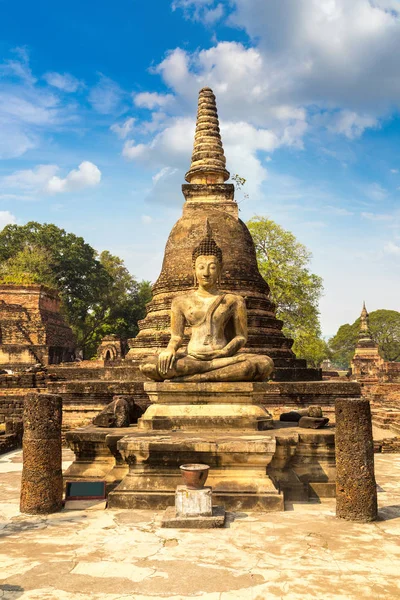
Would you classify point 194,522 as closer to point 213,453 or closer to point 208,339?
point 213,453

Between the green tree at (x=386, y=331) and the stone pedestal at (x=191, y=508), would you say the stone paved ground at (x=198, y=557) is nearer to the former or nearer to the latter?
the stone pedestal at (x=191, y=508)

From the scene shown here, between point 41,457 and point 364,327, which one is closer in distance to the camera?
point 41,457

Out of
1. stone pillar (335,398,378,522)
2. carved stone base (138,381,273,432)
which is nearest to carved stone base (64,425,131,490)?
carved stone base (138,381,273,432)

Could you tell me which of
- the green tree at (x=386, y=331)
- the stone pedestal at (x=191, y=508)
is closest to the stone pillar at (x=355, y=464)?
the stone pedestal at (x=191, y=508)

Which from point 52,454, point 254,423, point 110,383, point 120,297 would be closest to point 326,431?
point 254,423

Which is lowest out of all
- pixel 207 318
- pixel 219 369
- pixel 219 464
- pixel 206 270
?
pixel 219 464

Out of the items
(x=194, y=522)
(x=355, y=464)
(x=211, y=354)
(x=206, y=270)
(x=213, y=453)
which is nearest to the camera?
(x=194, y=522)

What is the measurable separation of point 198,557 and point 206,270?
4794mm

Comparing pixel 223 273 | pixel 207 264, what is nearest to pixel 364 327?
pixel 223 273

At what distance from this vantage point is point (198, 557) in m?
5.00

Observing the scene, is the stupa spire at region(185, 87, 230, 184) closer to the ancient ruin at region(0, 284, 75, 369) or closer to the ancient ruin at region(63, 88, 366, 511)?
the ancient ruin at region(63, 88, 366, 511)

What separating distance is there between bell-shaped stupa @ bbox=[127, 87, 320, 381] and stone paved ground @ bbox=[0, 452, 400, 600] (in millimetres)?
8753

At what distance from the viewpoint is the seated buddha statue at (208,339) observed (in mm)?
8258

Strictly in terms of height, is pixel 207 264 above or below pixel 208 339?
above
